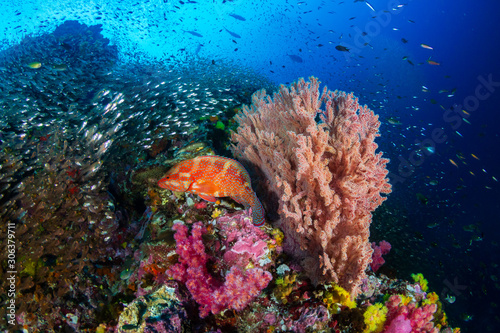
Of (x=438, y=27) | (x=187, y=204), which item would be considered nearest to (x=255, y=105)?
(x=187, y=204)

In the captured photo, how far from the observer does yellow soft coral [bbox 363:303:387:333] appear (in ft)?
8.45

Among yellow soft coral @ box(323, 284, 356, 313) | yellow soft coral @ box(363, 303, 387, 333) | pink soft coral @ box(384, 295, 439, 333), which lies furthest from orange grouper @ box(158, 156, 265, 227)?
pink soft coral @ box(384, 295, 439, 333)

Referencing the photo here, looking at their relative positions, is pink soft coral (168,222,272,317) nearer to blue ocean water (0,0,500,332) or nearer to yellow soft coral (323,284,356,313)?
yellow soft coral (323,284,356,313)

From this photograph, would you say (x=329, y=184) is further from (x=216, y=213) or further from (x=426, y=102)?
(x=426, y=102)

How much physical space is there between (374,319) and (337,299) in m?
0.47

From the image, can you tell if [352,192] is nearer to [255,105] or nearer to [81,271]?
[255,105]

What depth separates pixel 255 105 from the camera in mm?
4688

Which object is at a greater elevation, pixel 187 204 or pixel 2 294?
pixel 187 204

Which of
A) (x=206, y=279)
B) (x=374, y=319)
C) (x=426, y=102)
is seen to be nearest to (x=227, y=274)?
(x=206, y=279)

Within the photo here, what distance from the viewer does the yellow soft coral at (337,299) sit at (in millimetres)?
2627

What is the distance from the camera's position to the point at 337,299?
2639 millimetres

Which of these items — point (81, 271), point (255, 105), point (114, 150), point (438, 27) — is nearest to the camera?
point (81, 271)

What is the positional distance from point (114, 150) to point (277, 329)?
5831 mm

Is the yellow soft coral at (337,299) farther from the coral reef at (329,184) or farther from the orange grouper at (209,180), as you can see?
the orange grouper at (209,180)
